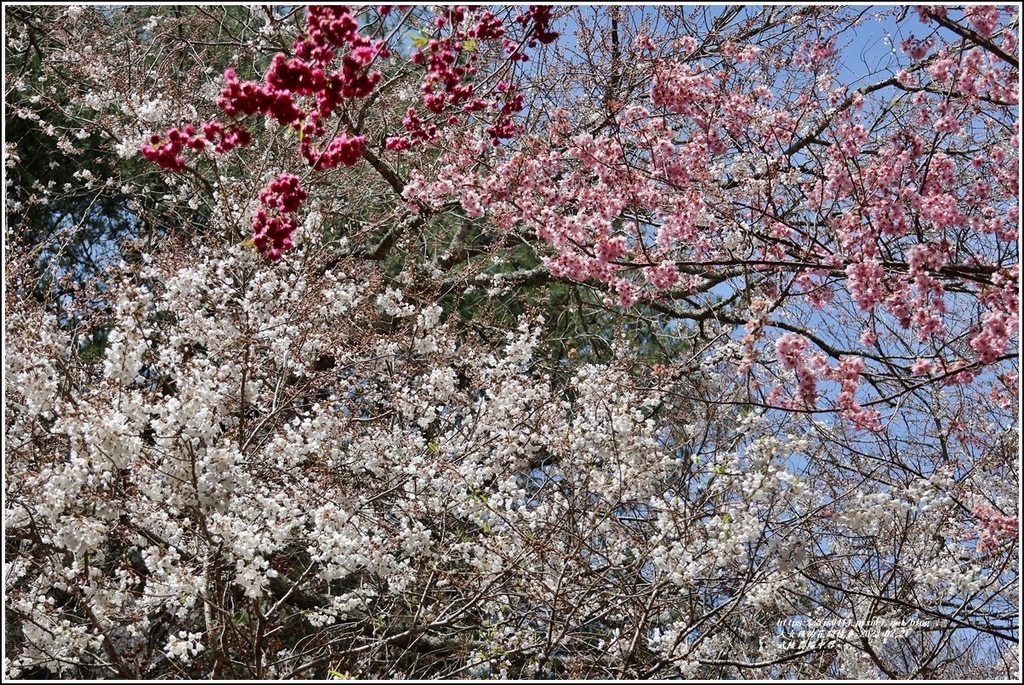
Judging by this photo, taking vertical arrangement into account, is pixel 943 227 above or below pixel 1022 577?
above

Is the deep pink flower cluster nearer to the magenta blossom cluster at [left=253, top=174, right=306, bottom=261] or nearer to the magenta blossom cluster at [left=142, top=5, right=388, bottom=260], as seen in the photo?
the magenta blossom cluster at [left=142, top=5, right=388, bottom=260]

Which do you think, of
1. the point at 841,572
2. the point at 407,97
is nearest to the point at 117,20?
the point at 407,97

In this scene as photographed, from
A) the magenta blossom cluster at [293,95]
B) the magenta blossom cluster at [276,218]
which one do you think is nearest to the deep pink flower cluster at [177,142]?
the magenta blossom cluster at [293,95]

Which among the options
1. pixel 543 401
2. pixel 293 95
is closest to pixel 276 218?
pixel 293 95

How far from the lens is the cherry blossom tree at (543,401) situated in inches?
135

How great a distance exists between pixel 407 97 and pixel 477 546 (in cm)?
342

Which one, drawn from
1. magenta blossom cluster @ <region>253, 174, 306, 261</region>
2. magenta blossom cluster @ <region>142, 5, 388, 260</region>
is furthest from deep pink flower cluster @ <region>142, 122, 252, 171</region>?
magenta blossom cluster @ <region>253, 174, 306, 261</region>

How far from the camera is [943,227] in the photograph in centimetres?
387

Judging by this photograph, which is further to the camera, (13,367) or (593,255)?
(593,255)

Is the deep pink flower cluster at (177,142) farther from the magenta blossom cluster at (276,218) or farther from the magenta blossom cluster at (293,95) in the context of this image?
the magenta blossom cluster at (276,218)

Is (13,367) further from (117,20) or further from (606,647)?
(117,20)

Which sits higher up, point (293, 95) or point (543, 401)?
point (293, 95)

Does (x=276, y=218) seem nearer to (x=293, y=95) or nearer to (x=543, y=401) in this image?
(x=293, y=95)

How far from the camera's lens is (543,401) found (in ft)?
15.4
